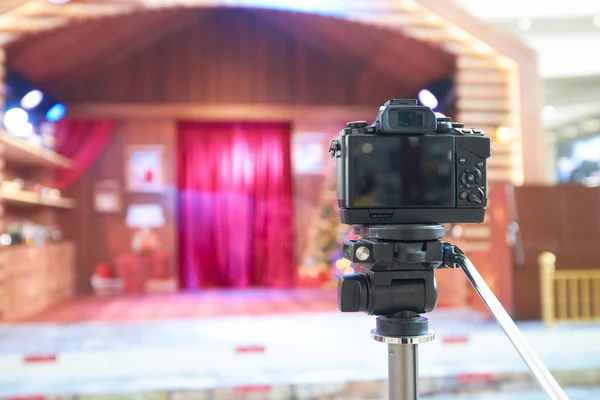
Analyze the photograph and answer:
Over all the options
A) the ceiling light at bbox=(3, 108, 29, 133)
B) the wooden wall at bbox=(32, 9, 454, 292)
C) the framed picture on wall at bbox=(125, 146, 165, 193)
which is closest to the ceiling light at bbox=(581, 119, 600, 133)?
the wooden wall at bbox=(32, 9, 454, 292)

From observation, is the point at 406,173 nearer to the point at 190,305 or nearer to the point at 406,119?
the point at 406,119

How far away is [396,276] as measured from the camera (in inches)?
44.3

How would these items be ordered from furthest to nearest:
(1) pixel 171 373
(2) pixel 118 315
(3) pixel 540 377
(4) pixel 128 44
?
1. (4) pixel 128 44
2. (2) pixel 118 315
3. (1) pixel 171 373
4. (3) pixel 540 377

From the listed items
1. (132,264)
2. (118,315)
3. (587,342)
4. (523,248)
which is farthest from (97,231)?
(587,342)

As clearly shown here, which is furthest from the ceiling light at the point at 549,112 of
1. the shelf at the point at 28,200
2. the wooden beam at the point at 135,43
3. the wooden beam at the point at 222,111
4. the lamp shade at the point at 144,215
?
the shelf at the point at 28,200

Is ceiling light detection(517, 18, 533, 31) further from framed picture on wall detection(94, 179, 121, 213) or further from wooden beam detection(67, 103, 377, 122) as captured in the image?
framed picture on wall detection(94, 179, 121, 213)

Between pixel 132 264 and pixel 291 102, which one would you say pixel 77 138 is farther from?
pixel 291 102

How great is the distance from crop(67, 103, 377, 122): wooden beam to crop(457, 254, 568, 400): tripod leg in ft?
19.1

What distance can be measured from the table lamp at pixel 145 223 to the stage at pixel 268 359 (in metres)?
2.35

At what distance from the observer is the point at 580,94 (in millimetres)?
7902

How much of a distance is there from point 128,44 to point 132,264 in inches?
95.9

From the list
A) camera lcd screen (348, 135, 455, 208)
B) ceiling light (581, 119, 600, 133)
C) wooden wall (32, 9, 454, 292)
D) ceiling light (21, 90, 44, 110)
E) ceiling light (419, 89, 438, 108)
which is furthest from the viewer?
ceiling light (581, 119, 600, 133)

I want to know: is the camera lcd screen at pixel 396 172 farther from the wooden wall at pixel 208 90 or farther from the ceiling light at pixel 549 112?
the ceiling light at pixel 549 112

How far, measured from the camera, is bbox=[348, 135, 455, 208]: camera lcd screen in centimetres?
108
